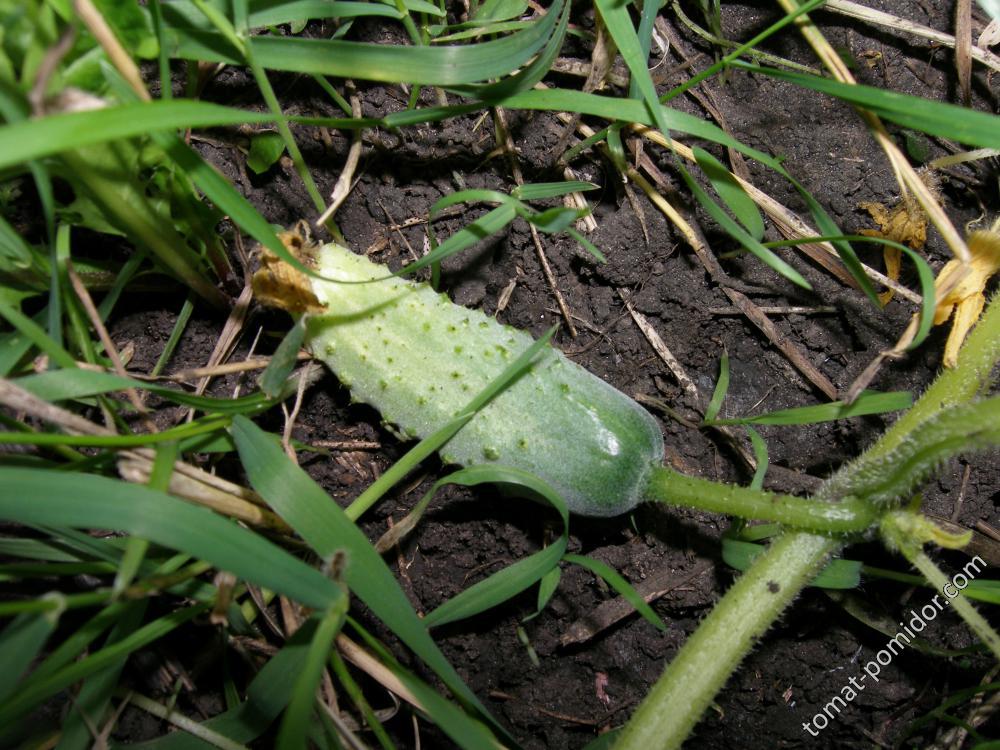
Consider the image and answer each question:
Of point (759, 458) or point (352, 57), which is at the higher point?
point (352, 57)

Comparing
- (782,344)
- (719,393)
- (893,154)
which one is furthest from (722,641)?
(893,154)

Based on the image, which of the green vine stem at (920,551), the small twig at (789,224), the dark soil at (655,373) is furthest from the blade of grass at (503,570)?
the small twig at (789,224)

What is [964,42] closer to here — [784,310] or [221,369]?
[784,310]

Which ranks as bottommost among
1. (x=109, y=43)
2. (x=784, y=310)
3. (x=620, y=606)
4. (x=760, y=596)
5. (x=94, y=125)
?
(x=620, y=606)

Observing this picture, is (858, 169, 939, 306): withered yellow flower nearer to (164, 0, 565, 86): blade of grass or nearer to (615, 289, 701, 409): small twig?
(615, 289, 701, 409): small twig

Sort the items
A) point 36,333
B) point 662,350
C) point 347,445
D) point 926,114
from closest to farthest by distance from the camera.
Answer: point 36,333
point 926,114
point 347,445
point 662,350

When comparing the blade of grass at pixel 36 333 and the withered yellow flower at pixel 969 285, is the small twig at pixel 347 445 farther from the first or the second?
the withered yellow flower at pixel 969 285

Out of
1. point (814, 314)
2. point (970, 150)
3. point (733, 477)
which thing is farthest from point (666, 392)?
point (970, 150)
